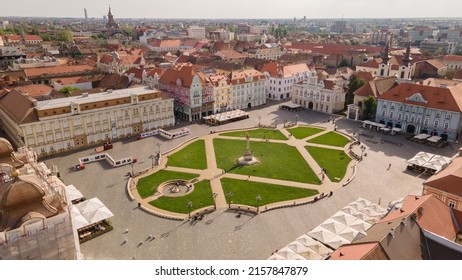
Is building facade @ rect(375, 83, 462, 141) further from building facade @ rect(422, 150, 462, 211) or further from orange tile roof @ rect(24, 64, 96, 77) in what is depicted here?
orange tile roof @ rect(24, 64, 96, 77)

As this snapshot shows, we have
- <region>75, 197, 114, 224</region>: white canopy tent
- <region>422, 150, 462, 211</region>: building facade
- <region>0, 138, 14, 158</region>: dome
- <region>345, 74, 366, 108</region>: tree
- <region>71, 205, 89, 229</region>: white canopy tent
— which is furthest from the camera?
<region>345, 74, 366, 108</region>: tree

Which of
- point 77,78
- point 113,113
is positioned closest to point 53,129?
point 113,113

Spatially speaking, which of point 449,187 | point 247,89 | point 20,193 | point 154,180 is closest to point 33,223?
point 20,193

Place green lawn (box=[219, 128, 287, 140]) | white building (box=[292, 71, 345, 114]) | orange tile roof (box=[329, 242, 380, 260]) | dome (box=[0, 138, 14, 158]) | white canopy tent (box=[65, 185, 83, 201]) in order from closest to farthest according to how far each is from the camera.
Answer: orange tile roof (box=[329, 242, 380, 260]), dome (box=[0, 138, 14, 158]), white canopy tent (box=[65, 185, 83, 201]), green lawn (box=[219, 128, 287, 140]), white building (box=[292, 71, 345, 114])

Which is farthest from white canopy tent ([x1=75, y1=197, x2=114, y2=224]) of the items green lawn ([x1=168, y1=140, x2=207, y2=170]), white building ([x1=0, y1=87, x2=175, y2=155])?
white building ([x1=0, y1=87, x2=175, y2=155])

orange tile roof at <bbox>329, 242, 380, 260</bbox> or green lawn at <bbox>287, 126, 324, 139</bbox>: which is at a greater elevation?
orange tile roof at <bbox>329, 242, 380, 260</bbox>

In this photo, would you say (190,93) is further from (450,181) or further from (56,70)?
(450,181)

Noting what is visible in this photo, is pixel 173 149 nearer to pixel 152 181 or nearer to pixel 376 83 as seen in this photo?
pixel 152 181
